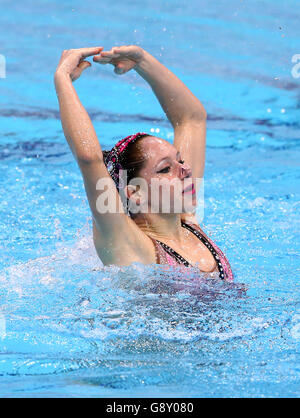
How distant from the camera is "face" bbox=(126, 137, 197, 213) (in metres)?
2.92

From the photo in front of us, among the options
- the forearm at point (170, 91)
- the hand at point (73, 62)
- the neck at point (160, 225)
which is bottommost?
the neck at point (160, 225)

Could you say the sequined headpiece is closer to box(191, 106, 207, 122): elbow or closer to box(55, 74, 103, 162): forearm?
box(55, 74, 103, 162): forearm

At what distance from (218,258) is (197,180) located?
496 mm

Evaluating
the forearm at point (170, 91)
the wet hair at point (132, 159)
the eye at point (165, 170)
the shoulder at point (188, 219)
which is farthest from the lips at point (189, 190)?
the forearm at point (170, 91)

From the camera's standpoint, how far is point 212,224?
4508 millimetres

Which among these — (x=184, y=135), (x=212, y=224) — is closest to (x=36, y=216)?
(x=212, y=224)

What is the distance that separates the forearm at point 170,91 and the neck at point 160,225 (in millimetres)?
623

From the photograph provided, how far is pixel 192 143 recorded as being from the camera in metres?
3.38

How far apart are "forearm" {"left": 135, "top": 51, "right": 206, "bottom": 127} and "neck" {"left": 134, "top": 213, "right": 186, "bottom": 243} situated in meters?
0.62

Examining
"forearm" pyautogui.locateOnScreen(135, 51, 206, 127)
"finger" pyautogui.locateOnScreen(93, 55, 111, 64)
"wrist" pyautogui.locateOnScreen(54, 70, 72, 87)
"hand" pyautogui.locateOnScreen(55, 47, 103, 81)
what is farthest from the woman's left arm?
"wrist" pyautogui.locateOnScreen(54, 70, 72, 87)

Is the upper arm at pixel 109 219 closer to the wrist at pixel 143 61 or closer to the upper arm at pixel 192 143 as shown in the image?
the upper arm at pixel 192 143

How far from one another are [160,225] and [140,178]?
254mm

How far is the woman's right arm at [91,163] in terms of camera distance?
2.63 metres

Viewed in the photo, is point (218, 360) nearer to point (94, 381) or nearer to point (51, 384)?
point (94, 381)
